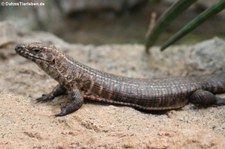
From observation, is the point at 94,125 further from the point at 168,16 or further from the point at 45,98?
the point at 168,16

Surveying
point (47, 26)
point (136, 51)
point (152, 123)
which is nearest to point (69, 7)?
point (47, 26)

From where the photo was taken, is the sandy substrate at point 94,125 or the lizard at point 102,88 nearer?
the sandy substrate at point 94,125

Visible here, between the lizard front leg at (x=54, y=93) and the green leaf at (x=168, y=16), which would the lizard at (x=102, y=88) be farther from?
the green leaf at (x=168, y=16)

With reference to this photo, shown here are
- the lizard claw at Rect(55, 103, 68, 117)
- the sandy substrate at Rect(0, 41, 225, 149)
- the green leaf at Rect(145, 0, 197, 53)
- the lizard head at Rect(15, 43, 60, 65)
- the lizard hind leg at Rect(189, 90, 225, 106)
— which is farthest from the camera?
the green leaf at Rect(145, 0, 197, 53)

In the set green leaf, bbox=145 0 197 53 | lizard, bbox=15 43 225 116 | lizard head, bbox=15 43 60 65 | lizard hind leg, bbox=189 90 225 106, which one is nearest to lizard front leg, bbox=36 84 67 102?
lizard, bbox=15 43 225 116

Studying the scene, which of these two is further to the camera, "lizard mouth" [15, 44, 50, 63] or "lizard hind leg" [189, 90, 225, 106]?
"lizard hind leg" [189, 90, 225, 106]

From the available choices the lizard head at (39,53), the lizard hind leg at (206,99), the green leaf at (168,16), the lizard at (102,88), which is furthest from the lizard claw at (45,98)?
the green leaf at (168,16)

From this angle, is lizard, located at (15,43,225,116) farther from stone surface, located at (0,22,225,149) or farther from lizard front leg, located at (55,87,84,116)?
stone surface, located at (0,22,225,149)

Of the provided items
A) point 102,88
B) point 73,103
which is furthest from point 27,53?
point 102,88
